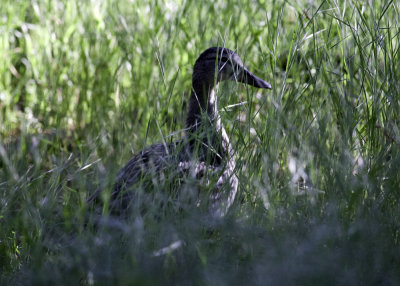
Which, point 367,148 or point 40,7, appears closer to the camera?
point 367,148

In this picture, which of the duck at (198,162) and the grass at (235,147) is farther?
the duck at (198,162)

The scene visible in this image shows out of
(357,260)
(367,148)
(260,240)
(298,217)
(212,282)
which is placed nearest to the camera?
(212,282)

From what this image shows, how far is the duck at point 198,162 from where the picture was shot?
252 cm

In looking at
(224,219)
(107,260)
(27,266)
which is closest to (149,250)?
(107,260)

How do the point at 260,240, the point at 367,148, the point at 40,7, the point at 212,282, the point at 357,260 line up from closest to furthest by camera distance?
the point at 212,282 → the point at 357,260 → the point at 260,240 → the point at 367,148 → the point at 40,7

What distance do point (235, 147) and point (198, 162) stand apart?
0.67 feet

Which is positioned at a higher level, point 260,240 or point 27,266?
point 260,240

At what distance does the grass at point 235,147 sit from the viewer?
1.84 m

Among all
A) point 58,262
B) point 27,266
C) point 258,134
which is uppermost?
point 258,134

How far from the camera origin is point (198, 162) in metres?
2.78

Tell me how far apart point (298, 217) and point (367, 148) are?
2.37 feet

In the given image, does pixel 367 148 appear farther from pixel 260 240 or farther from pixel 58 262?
pixel 58 262

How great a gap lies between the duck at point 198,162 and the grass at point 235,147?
4.0 inches

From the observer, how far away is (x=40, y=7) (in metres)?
4.58
